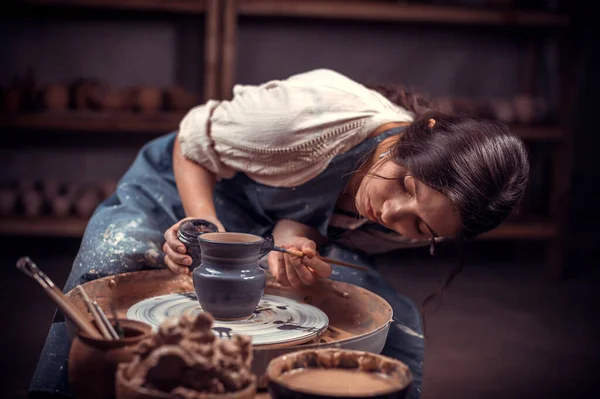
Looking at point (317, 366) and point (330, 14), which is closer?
point (317, 366)

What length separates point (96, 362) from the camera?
804 mm

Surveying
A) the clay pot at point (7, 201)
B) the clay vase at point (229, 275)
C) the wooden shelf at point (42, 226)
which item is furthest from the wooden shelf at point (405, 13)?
the clay vase at point (229, 275)

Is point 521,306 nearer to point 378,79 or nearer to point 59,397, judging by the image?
point 378,79

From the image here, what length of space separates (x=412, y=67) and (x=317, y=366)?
3085 mm

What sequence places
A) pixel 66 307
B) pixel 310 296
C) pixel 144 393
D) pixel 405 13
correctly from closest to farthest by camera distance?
pixel 144 393, pixel 66 307, pixel 310 296, pixel 405 13

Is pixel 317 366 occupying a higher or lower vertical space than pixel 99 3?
lower

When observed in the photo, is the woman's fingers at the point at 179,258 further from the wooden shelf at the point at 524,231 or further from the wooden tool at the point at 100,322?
the wooden shelf at the point at 524,231

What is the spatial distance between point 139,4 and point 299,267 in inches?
85.3

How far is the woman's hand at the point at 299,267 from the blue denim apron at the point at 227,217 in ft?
0.87

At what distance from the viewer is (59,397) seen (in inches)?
38.9

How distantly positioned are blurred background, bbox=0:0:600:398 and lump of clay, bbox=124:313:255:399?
6.22 feet

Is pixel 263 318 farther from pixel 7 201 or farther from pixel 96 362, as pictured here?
pixel 7 201

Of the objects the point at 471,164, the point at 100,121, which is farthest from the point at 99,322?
the point at 100,121

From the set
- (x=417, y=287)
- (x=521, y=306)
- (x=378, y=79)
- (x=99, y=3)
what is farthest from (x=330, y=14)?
(x=521, y=306)
